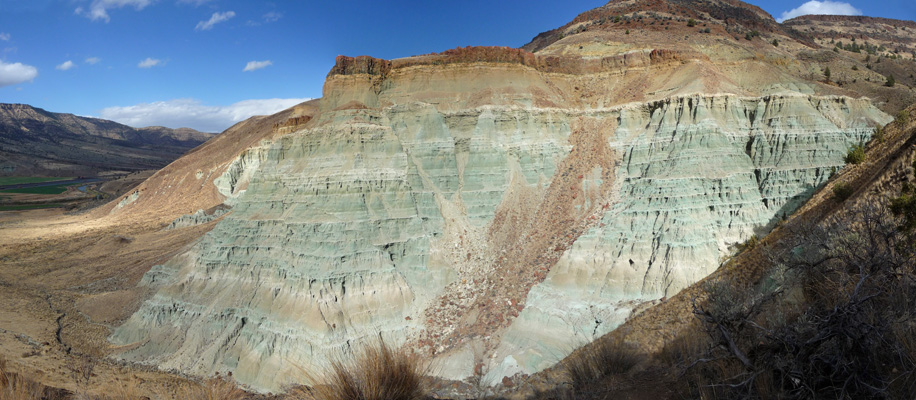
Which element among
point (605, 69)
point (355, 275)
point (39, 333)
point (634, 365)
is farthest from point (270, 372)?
point (605, 69)

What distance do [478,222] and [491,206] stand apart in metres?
1.54

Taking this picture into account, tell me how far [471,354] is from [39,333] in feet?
92.7

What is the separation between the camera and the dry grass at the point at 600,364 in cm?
973

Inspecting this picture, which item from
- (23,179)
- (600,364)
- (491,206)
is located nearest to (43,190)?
(23,179)

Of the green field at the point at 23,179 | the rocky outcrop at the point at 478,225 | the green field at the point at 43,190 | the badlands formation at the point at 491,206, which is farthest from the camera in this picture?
the green field at the point at 23,179

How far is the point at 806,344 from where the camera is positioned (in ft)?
17.7

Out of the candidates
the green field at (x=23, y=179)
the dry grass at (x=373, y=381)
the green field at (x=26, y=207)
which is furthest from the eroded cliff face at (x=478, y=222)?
the green field at (x=23, y=179)

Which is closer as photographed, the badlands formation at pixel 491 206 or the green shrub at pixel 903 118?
the green shrub at pixel 903 118

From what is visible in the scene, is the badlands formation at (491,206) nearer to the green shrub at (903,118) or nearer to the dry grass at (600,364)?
the green shrub at (903,118)

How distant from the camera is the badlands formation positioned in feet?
76.8

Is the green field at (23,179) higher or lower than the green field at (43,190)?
higher

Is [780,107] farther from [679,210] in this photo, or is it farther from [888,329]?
[888,329]

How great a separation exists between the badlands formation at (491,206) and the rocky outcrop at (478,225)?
4.9 inches

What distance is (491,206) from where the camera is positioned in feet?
97.9
